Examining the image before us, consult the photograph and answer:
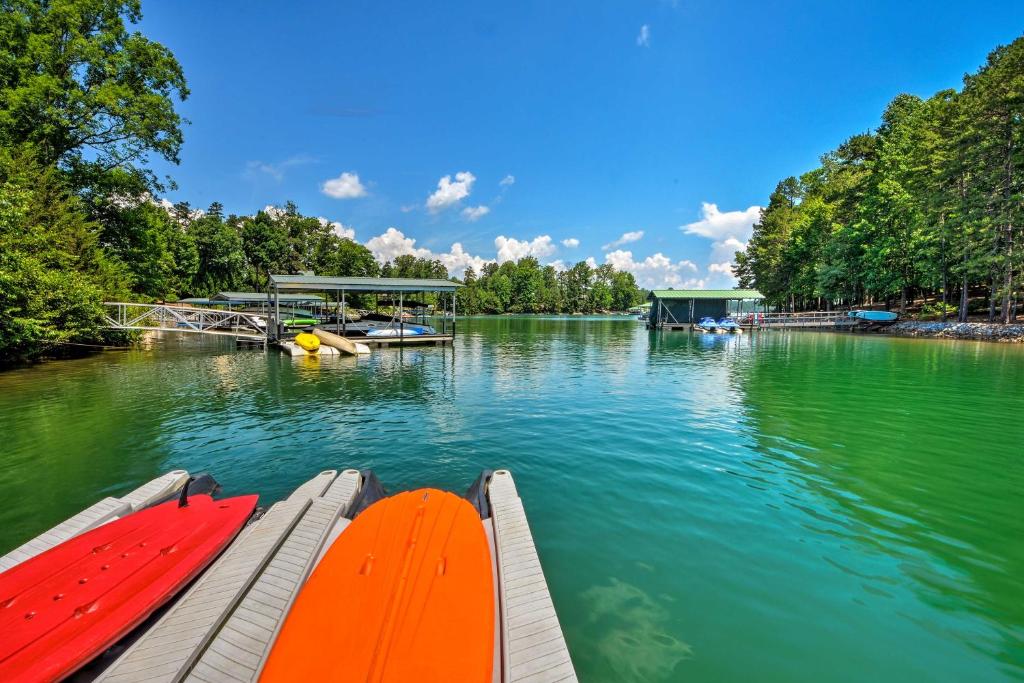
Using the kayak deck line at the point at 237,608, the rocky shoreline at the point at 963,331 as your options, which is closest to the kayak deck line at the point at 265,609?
Answer: the kayak deck line at the point at 237,608

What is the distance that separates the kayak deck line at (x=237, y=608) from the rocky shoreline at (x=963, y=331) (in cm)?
4616

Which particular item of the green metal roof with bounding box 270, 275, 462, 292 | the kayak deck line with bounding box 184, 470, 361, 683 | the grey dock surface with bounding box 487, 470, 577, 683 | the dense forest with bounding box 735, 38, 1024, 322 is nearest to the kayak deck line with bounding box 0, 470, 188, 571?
the kayak deck line with bounding box 184, 470, 361, 683

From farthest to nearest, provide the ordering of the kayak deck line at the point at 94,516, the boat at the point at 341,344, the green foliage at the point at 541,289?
the green foliage at the point at 541,289 < the boat at the point at 341,344 < the kayak deck line at the point at 94,516

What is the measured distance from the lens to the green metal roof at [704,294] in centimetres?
5181

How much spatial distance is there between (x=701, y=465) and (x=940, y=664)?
448 centimetres

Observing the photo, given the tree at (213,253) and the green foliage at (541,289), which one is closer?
the tree at (213,253)

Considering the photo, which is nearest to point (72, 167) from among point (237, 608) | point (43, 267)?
point (43, 267)

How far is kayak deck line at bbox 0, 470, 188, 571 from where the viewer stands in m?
4.47

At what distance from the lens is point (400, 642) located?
285 centimetres

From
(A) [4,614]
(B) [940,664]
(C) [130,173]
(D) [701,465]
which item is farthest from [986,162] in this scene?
(C) [130,173]

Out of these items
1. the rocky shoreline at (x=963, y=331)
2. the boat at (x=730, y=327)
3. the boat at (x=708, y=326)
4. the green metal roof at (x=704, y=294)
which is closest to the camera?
the rocky shoreline at (x=963, y=331)

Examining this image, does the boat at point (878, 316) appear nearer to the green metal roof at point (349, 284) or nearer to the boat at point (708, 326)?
the boat at point (708, 326)

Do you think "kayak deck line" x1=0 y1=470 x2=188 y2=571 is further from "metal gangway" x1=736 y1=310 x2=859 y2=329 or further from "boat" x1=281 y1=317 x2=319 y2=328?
"metal gangway" x1=736 y1=310 x2=859 y2=329

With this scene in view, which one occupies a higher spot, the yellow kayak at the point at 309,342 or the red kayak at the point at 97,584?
the yellow kayak at the point at 309,342
